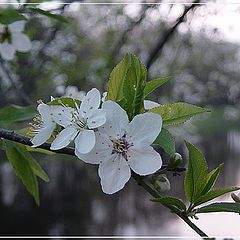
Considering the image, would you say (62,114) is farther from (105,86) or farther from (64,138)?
(105,86)

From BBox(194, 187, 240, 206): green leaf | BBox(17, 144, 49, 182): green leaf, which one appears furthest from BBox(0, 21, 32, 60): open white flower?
BBox(194, 187, 240, 206): green leaf

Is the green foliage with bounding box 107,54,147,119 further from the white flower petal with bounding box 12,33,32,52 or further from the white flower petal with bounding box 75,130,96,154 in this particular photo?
the white flower petal with bounding box 12,33,32,52

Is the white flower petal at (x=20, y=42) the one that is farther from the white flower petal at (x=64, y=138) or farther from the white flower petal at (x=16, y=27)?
the white flower petal at (x=64, y=138)

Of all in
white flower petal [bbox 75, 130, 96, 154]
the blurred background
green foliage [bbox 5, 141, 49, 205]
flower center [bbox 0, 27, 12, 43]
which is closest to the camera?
white flower petal [bbox 75, 130, 96, 154]

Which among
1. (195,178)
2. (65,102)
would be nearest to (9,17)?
(65,102)

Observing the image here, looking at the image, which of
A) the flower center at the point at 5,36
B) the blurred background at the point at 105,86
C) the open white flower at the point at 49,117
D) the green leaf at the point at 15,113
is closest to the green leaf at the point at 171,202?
the open white flower at the point at 49,117

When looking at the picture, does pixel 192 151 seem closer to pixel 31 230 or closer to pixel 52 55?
pixel 52 55

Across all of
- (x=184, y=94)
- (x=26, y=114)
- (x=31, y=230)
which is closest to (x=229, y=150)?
(x=184, y=94)
